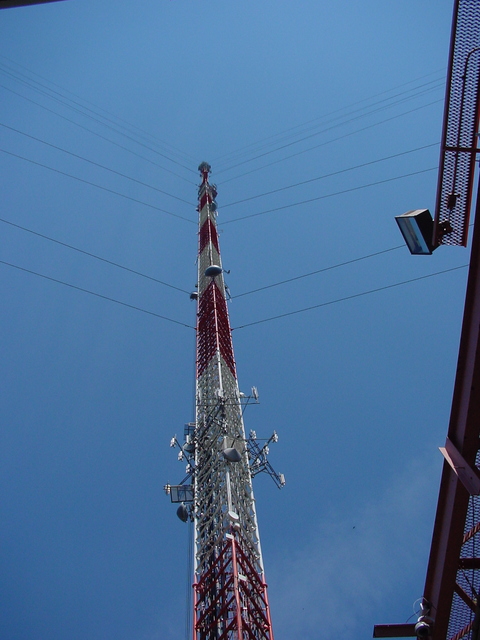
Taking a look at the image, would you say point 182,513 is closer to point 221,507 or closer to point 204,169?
point 221,507

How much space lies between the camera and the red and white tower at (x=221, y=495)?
12.9 m

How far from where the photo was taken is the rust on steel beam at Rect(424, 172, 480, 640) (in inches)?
241

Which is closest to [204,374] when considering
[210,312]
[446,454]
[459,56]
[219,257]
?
[210,312]

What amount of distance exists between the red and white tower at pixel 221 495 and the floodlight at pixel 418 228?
31.8ft

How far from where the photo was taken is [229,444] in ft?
56.9

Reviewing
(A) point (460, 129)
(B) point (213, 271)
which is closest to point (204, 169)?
(B) point (213, 271)

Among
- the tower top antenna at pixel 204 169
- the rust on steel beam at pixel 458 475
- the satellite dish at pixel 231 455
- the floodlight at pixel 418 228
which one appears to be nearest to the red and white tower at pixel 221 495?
the satellite dish at pixel 231 455

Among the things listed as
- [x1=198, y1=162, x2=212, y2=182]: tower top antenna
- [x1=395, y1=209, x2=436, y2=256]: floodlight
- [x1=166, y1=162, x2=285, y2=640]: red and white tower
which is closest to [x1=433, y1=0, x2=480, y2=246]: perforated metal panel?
[x1=395, y1=209, x2=436, y2=256]: floodlight

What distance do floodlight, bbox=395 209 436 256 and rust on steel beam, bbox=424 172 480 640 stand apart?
0.74 metres

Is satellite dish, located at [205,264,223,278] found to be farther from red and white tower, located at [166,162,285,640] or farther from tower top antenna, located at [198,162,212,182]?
tower top antenna, located at [198,162,212,182]

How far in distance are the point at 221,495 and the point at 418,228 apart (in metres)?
11.6

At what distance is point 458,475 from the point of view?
636 centimetres

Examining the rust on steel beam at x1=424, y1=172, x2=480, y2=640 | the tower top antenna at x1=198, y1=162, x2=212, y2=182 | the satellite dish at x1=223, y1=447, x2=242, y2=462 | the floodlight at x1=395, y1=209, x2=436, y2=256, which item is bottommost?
the rust on steel beam at x1=424, y1=172, x2=480, y2=640

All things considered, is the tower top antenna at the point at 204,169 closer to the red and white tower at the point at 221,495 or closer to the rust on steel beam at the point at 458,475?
the red and white tower at the point at 221,495
